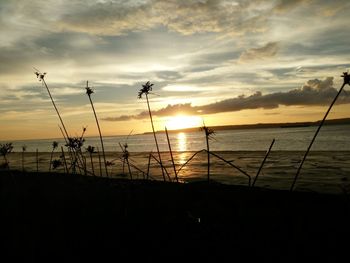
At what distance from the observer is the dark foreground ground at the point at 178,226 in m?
5.88

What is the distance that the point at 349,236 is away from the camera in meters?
6.23

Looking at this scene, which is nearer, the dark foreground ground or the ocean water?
the dark foreground ground

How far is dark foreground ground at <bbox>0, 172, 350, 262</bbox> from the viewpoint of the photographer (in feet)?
19.3

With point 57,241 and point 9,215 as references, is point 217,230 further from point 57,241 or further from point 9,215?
point 9,215

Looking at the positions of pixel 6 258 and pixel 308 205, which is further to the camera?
pixel 308 205

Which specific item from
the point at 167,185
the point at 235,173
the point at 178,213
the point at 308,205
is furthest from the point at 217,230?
the point at 235,173

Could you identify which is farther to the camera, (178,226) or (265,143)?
(265,143)

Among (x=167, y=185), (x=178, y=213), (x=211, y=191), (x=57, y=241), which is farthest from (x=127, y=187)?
(x=57, y=241)

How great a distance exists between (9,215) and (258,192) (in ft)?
21.2

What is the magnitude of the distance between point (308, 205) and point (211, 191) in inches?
105

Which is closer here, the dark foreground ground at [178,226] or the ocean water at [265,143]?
the dark foreground ground at [178,226]

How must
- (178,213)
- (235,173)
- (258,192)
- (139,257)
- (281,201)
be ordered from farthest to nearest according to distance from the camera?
1. (235,173)
2. (258,192)
3. (281,201)
4. (178,213)
5. (139,257)

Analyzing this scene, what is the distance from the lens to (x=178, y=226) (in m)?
6.90

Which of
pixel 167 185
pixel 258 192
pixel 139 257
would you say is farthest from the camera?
pixel 167 185
